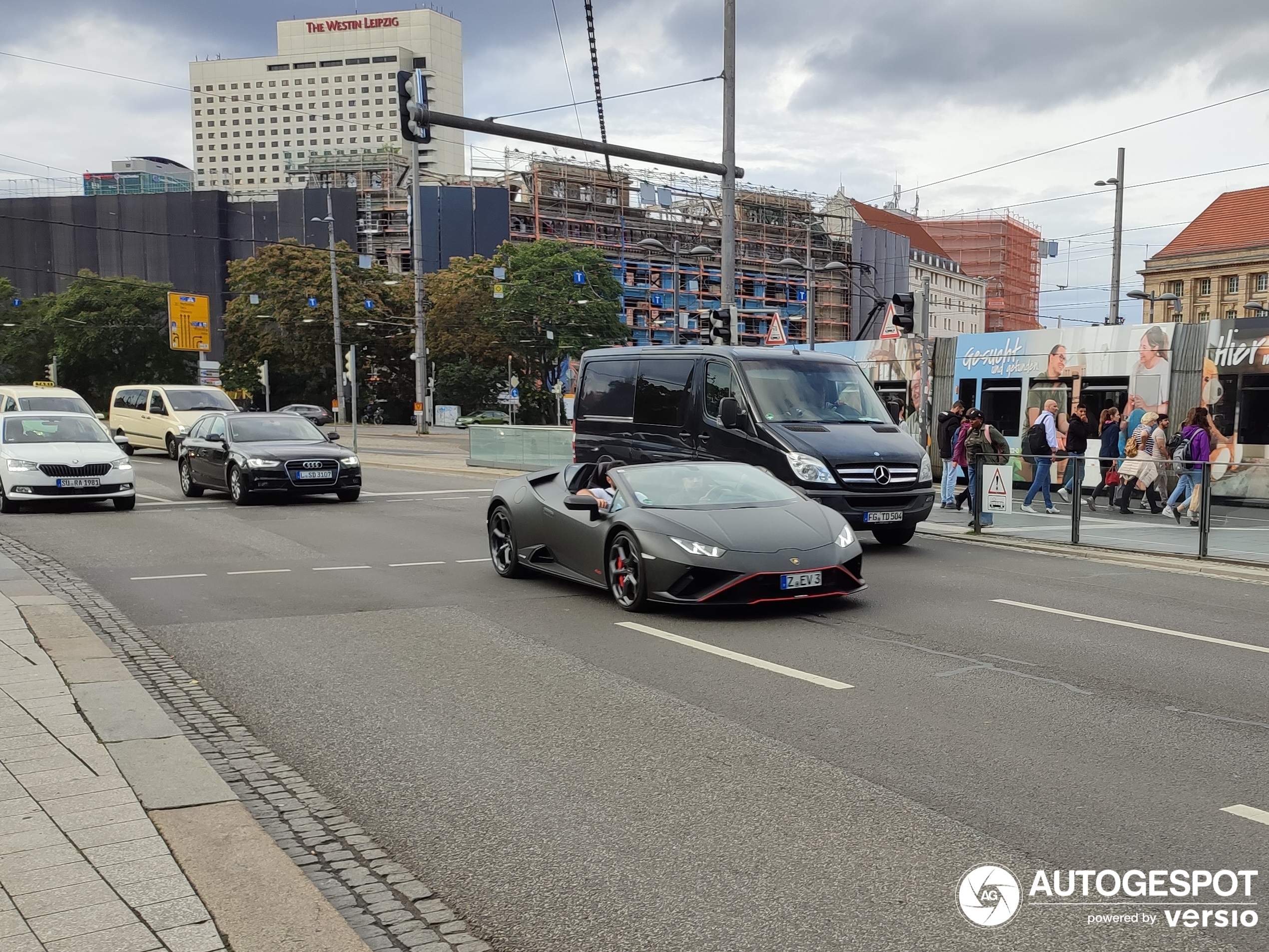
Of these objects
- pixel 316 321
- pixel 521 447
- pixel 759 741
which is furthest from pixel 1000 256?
pixel 759 741

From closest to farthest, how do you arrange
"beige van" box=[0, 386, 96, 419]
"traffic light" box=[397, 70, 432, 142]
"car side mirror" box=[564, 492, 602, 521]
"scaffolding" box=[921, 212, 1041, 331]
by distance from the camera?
"car side mirror" box=[564, 492, 602, 521] → "traffic light" box=[397, 70, 432, 142] → "beige van" box=[0, 386, 96, 419] → "scaffolding" box=[921, 212, 1041, 331]

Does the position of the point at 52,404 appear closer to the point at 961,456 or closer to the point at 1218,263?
the point at 961,456

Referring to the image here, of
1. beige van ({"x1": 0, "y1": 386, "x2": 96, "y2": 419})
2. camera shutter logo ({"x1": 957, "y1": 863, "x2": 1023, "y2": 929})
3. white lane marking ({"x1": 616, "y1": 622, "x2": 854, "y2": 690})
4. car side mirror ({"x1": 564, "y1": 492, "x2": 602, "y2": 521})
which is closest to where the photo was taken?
camera shutter logo ({"x1": 957, "y1": 863, "x2": 1023, "y2": 929})

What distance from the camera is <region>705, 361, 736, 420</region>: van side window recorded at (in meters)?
14.4

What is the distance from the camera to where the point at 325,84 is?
189 metres

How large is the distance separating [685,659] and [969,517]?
361 inches

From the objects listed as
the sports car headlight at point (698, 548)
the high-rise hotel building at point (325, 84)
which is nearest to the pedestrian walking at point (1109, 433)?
the sports car headlight at point (698, 548)

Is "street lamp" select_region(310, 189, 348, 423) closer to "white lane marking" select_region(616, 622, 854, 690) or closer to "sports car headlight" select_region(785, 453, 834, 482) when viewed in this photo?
"sports car headlight" select_region(785, 453, 834, 482)

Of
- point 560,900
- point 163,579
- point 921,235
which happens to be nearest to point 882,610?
point 560,900

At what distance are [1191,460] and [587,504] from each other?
11189mm

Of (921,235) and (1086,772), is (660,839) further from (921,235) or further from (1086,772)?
(921,235)

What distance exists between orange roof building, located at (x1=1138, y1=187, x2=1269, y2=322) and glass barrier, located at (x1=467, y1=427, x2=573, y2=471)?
2715 inches

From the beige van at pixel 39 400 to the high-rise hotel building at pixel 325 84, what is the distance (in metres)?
166

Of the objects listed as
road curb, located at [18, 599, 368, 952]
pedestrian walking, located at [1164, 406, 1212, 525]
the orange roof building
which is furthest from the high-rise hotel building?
road curb, located at [18, 599, 368, 952]
